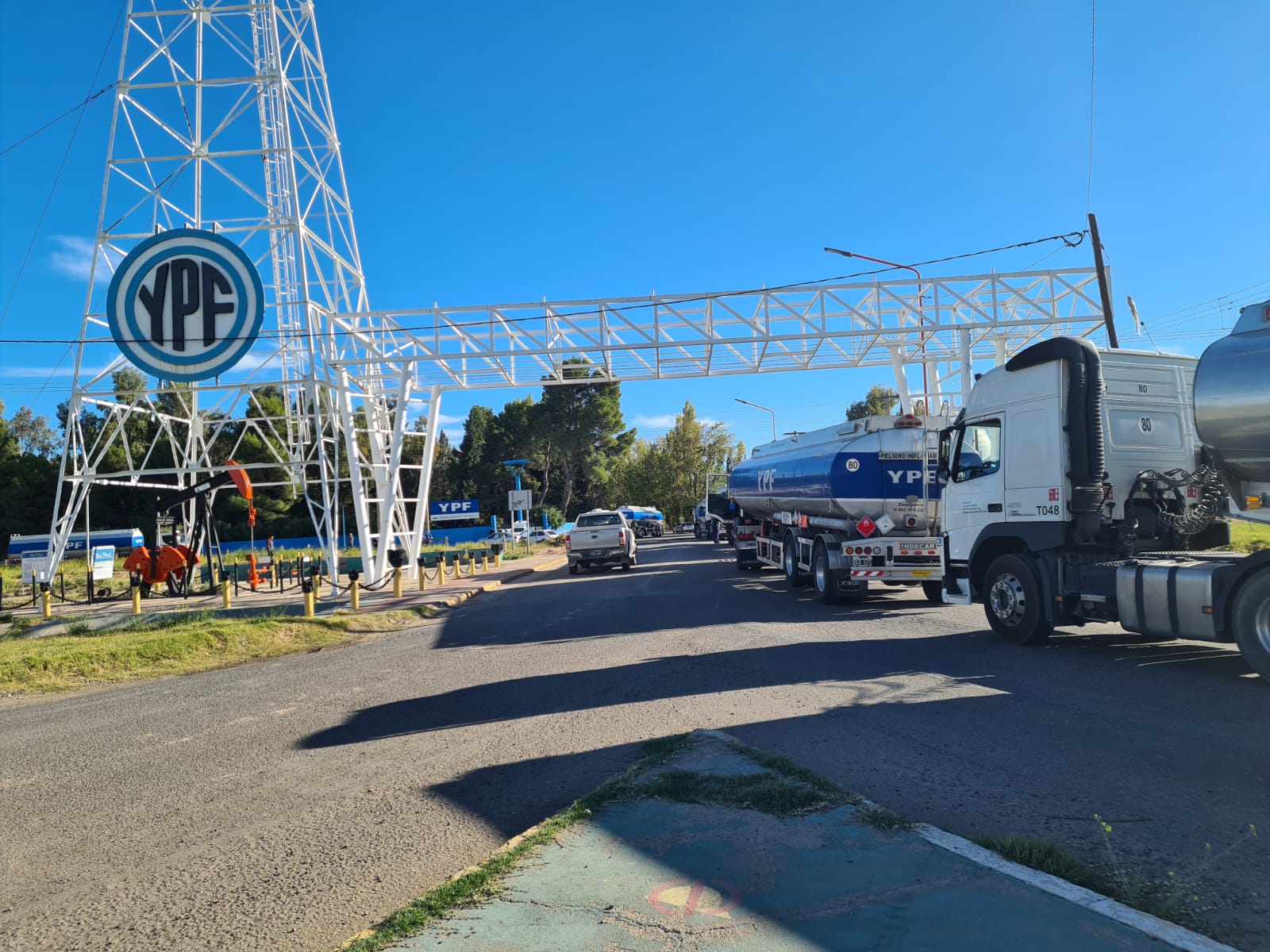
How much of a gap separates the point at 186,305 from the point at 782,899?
20.2 meters

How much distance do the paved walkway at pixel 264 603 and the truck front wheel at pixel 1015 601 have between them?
12.5 metres

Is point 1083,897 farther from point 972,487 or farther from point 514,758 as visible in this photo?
point 972,487

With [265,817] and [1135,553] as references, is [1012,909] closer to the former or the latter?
[265,817]

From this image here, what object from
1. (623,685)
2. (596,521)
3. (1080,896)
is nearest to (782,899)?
(1080,896)

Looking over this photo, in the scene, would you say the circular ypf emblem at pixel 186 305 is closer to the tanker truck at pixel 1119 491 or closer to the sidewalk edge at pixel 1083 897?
the tanker truck at pixel 1119 491

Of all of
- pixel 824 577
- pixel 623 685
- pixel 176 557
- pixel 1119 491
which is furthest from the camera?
pixel 176 557

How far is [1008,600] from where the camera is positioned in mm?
10594

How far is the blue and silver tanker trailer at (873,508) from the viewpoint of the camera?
1477 cm

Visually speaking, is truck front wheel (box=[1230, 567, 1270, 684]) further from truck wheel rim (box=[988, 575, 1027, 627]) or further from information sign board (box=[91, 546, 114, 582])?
information sign board (box=[91, 546, 114, 582])

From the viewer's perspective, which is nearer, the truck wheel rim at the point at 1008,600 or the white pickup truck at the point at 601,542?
the truck wheel rim at the point at 1008,600

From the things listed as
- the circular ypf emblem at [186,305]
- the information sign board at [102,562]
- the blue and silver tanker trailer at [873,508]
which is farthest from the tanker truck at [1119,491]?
the information sign board at [102,562]

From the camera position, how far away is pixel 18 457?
5741 cm

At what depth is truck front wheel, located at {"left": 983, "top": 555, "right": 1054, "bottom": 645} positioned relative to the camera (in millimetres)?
10117

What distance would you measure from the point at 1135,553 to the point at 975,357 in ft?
60.4
